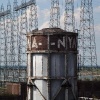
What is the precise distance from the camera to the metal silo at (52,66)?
1308cm

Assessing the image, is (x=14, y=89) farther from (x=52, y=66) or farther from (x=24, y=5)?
(x=52, y=66)

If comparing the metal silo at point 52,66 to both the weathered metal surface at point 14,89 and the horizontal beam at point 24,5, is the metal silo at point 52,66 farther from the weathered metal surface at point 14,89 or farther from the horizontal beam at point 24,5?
the horizontal beam at point 24,5

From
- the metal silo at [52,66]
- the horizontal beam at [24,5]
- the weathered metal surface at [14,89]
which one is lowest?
the weathered metal surface at [14,89]

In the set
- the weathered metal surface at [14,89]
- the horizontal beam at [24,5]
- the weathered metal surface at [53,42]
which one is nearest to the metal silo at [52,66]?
the weathered metal surface at [53,42]

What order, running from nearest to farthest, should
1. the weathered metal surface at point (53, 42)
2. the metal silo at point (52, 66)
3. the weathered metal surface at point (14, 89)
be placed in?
the metal silo at point (52, 66) < the weathered metal surface at point (53, 42) < the weathered metal surface at point (14, 89)

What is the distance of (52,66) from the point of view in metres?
13.1

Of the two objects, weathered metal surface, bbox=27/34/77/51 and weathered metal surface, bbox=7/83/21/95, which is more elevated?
weathered metal surface, bbox=27/34/77/51

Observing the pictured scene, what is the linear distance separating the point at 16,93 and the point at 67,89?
88.2ft

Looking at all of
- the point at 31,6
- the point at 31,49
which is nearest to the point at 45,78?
the point at 31,49

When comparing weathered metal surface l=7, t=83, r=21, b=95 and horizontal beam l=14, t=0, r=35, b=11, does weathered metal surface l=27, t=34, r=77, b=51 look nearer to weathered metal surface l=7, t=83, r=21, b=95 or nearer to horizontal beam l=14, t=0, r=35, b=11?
weathered metal surface l=7, t=83, r=21, b=95

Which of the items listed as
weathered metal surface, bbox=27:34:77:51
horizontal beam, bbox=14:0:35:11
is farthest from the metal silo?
horizontal beam, bbox=14:0:35:11

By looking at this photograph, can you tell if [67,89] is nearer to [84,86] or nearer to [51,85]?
[51,85]

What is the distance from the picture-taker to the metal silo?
42.9 ft

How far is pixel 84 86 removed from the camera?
39031 mm
